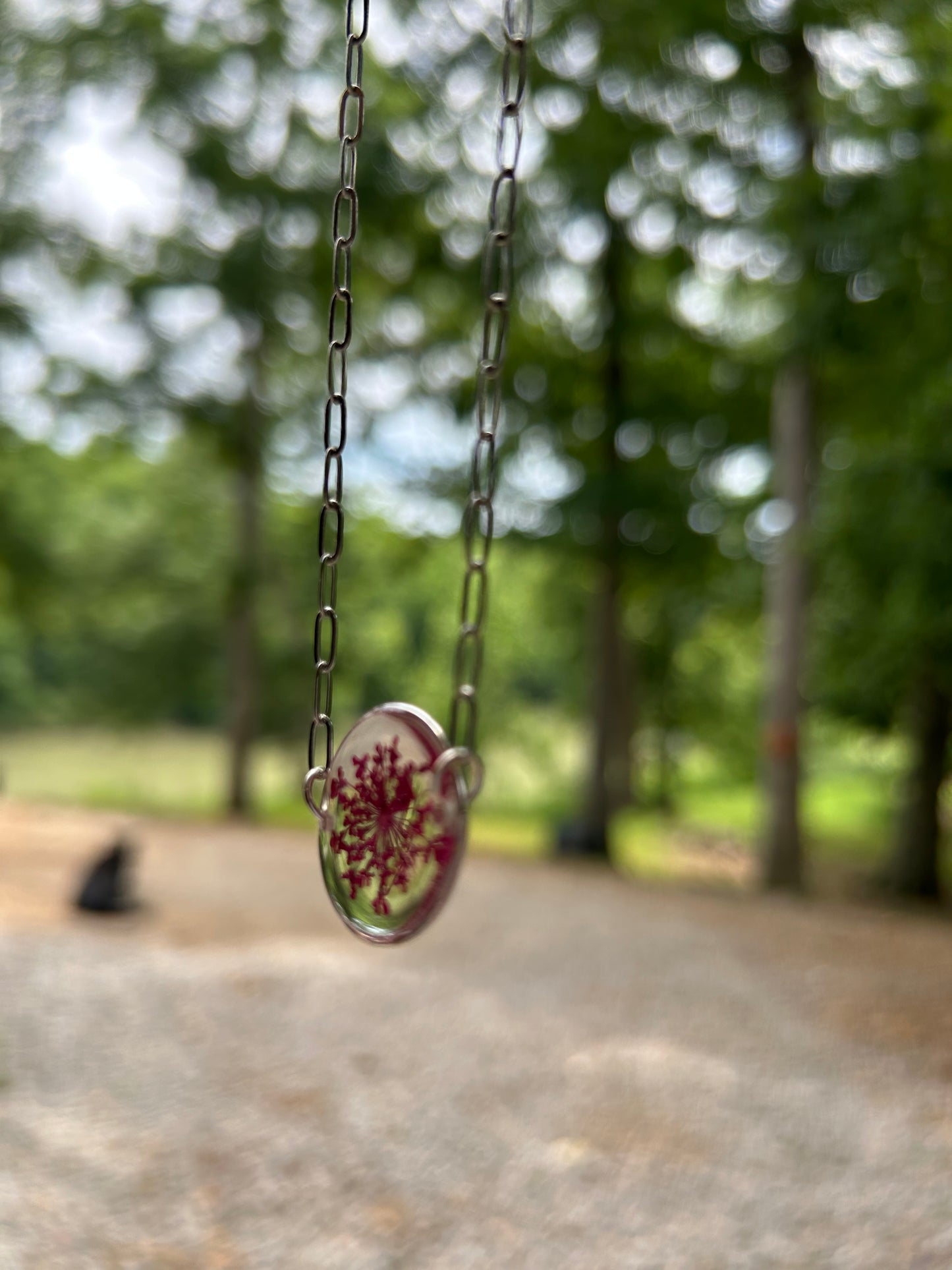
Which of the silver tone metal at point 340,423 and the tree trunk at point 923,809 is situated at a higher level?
the silver tone metal at point 340,423

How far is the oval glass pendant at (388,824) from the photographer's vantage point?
8.11 feet

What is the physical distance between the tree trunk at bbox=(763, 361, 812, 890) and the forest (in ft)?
0.10

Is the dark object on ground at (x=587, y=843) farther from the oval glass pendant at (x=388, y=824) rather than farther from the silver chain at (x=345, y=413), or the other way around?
the oval glass pendant at (x=388, y=824)

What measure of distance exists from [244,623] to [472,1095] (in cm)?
864

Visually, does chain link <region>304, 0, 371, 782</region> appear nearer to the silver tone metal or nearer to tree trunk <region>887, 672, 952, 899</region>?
the silver tone metal

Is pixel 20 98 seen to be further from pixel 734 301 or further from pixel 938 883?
pixel 938 883

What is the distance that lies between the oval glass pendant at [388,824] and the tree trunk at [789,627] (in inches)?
292

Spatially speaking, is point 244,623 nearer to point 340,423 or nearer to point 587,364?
point 587,364

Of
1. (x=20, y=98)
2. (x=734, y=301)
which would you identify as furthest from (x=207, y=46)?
(x=734, y=301)

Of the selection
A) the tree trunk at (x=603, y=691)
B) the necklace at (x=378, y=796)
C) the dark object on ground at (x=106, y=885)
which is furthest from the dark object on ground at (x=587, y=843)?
the necklace at (x=378, y=796)

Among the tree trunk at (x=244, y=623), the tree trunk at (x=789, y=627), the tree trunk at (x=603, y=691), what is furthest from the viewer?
the tree trunk at (x=244, y=623)

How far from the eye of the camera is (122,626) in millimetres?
16953

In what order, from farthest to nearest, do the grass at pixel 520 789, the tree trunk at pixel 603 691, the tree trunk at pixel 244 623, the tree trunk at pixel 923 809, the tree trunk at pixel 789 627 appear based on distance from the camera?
the grass at pixel 520 789 < the tree trunk at pixel 244 623 < the tree trunk at pixel 603 691 < the tree trunk at pixel 923 809 < the tree trunk at pixel 789 627

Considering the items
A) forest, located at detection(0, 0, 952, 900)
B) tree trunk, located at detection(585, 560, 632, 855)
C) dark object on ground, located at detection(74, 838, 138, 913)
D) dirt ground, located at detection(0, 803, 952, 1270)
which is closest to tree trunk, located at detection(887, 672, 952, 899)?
forest, located at detection(0, 0, 952, 900)
